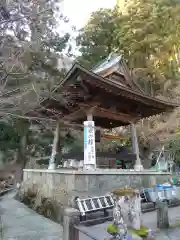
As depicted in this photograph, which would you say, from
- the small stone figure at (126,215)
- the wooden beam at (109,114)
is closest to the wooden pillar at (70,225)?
the small stone figure at (126,215)

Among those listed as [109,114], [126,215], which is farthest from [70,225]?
[109,114]

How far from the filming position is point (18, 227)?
6.78 m

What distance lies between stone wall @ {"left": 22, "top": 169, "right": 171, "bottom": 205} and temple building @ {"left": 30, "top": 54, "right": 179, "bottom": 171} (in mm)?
457

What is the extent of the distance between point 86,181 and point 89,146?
1.13 metres

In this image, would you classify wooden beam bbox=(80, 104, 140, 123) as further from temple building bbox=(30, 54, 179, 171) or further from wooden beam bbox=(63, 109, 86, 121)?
wooden beam bbox=(63, 109, 86, 121)

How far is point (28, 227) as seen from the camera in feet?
22.2

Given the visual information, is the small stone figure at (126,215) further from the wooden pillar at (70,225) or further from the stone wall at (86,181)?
the stone wall at (86,181)

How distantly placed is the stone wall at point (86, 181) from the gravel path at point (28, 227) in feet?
2.75

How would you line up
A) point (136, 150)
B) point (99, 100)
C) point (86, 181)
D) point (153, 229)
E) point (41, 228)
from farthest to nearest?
1. point (136, 150)
2. point (99, 100)
3. point (86, 181)
4. point (41, 228)
5. point (153, 229)

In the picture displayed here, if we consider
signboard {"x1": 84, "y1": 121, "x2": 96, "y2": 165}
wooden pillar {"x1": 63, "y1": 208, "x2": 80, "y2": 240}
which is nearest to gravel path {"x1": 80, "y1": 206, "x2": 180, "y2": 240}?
wooden pillar {"x1": 63, "y1": 208, "x2": 80, "y2": 240}

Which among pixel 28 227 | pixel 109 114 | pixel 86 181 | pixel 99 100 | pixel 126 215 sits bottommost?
pixel 28 227

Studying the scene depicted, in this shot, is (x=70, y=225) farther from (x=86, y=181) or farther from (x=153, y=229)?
(x=86, y=181)

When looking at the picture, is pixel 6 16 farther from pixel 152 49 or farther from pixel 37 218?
pixel 152 49

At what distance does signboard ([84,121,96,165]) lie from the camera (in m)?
7.28
